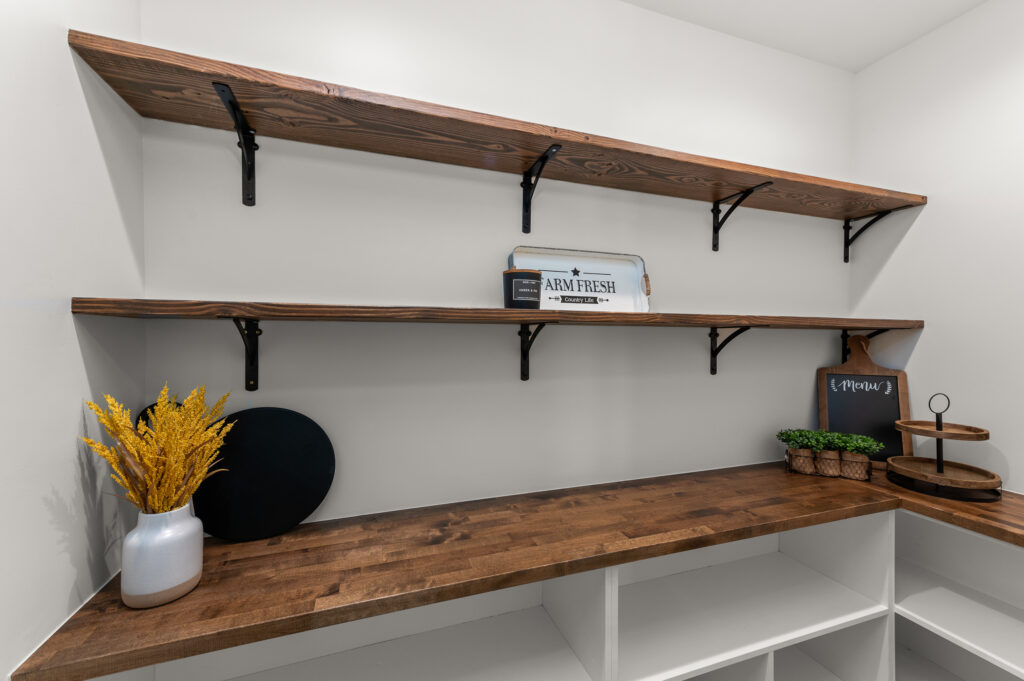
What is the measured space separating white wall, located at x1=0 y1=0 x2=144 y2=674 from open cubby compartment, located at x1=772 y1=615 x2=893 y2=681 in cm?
193

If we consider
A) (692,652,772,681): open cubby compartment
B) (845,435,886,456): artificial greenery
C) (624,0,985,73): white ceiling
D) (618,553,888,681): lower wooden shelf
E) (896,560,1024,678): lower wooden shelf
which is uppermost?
(624,0,985,73): white ceiling

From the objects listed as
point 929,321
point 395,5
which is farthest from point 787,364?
point 395,5

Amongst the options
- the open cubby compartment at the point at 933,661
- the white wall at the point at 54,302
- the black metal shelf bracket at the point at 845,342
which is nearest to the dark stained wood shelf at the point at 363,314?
the white wall at the point at 54,302

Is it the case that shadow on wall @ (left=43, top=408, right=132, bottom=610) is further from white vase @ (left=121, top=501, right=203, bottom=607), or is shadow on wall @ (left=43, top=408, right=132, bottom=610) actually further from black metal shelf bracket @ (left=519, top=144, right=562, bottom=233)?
black metal shelf bracket @ (left=519, top=144, right=562, bottom=233)

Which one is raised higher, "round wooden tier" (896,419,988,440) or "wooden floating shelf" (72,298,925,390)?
"wooden floating shelf" (72,298,925,390)

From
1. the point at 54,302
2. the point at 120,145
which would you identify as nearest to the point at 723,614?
the point at 54,302

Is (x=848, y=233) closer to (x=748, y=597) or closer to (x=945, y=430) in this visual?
(x=945, y=430)

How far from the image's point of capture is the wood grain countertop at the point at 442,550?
0.76 m

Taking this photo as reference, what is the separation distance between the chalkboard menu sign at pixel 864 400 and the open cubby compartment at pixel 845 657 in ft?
2.20

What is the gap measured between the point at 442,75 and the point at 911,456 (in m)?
2.14

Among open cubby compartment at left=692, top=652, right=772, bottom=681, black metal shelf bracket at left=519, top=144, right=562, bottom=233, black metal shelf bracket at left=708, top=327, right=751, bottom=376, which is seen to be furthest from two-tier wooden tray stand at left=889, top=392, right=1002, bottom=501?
black metal shelf bracket at left=519, top=144, right=562, bottom=233

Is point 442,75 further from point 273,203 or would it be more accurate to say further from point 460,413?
point 460,413

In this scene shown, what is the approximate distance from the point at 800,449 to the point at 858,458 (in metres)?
0.18

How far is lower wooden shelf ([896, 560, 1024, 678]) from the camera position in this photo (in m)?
1.20
